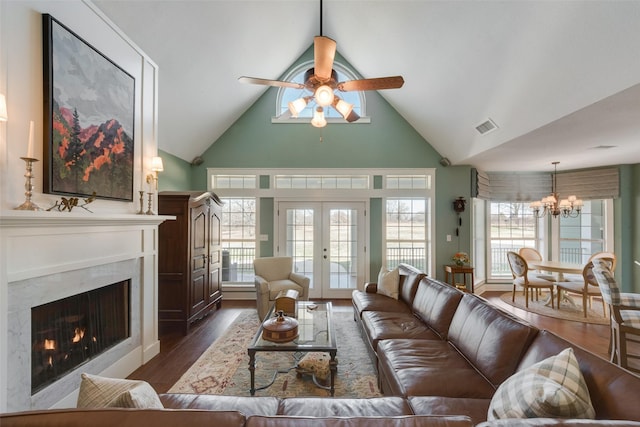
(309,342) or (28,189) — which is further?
(309,342)

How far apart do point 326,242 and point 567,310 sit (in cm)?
405

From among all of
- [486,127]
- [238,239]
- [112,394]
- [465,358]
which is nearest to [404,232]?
[486,127]

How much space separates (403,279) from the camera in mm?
3670

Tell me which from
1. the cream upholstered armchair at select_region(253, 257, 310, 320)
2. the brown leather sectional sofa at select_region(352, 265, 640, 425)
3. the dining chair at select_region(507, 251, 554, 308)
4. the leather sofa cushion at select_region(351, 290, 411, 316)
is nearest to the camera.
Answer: the brown leather sectional sofa at select_region(352, 265, 640, 425)

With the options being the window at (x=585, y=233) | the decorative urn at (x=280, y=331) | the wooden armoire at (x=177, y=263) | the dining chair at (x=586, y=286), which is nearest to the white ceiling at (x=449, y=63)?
the window at (x=585, y=233)

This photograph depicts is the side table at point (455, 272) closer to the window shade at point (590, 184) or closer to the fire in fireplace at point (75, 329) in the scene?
the window shade at point (590, 184)

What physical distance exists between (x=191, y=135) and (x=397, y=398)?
4612mm

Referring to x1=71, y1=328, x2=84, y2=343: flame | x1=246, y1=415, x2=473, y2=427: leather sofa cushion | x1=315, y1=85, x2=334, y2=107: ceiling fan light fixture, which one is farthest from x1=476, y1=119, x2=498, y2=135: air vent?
x1=71, y1=328, x2=84, y2=343: flame

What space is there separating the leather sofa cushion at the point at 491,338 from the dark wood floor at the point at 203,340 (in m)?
2.18

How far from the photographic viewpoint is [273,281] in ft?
14.2

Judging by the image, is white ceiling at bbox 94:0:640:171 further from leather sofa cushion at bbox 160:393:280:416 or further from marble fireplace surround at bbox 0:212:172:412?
leather sofa cushion at bbox 160:393:280:416

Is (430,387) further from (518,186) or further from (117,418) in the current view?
(518,186)

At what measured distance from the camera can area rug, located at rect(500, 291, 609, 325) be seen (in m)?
3.99

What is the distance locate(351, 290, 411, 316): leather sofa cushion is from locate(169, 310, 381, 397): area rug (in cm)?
42
